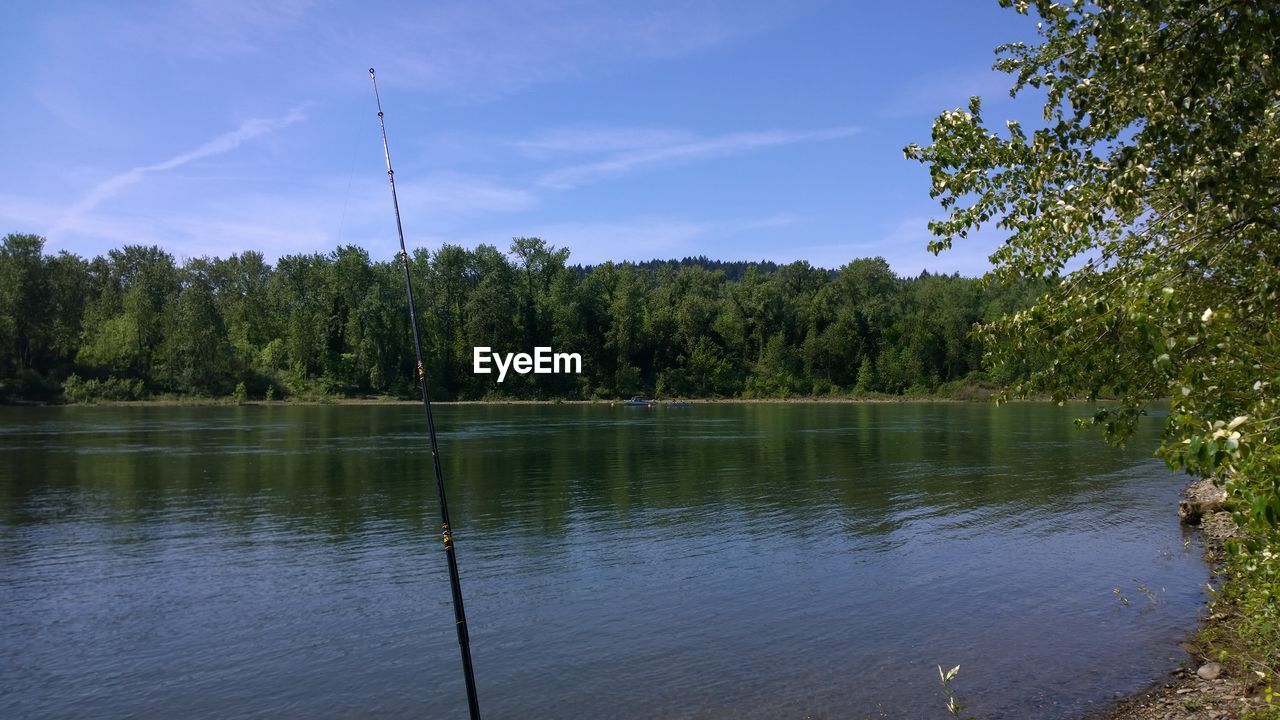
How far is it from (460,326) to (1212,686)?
427ft

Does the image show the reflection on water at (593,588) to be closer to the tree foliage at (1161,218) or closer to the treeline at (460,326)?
the tree foliage at (1161,218)

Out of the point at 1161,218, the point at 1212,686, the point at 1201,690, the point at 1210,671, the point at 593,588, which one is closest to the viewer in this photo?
the point at 1161,218

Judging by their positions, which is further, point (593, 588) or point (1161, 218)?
point (593, 588)

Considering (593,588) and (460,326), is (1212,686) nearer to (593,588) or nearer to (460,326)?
(593,588)

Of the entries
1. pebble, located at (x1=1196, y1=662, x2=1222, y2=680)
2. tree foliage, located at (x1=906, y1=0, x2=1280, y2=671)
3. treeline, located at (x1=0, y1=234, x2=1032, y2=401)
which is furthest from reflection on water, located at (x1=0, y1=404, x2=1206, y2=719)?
treeline, located at (x1=0, y1=234, x2=1032, y2=401)

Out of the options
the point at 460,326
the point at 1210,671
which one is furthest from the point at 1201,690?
the point at 460,326

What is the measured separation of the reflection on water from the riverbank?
0.51 m

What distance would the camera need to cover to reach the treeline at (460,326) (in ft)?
396

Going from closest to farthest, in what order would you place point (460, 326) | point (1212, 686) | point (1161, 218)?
point (1161, 218) < point (1212, 686) < point (460, 326)

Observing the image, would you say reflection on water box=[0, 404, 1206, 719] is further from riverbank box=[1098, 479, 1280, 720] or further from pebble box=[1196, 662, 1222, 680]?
pebble box=[1196, 662, 1222, 680]

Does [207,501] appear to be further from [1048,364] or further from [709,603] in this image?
[1048,364]

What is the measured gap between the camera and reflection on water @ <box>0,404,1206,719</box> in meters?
13.8

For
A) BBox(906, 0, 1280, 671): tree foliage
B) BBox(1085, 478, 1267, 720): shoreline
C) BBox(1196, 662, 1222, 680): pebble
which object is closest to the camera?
BBox(906, 0, 1280, 671): tree foliage

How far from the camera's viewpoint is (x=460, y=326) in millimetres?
137000
